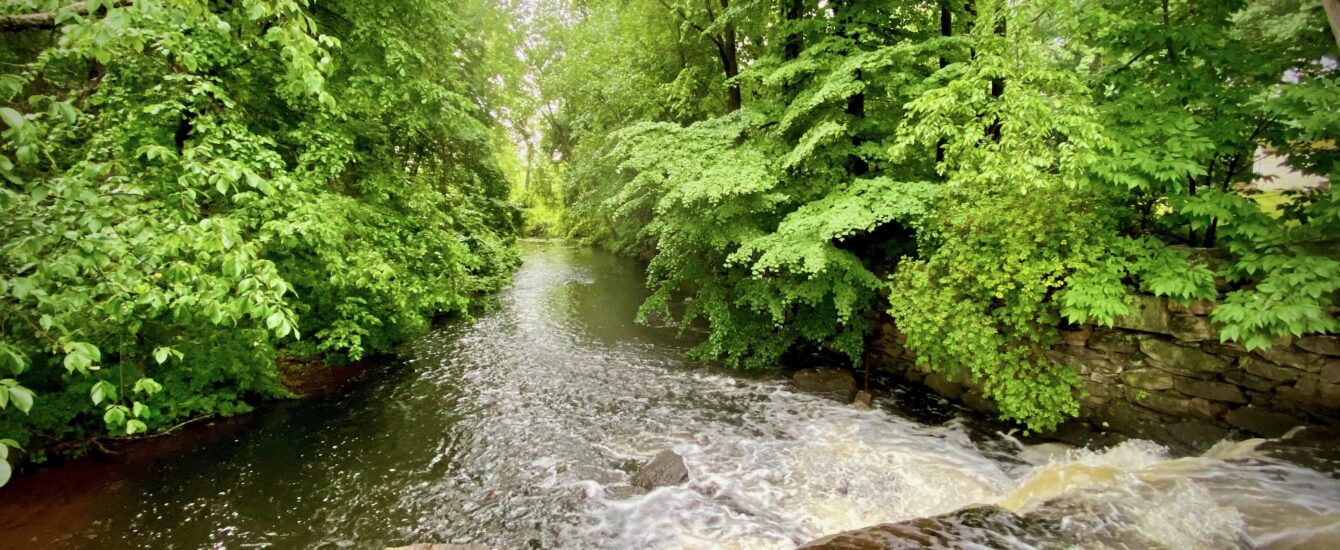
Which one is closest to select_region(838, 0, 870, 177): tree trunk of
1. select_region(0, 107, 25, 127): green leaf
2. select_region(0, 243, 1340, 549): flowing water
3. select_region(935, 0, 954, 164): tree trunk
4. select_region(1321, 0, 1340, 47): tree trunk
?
select_region(935, 0, 954, 164): tree trunk

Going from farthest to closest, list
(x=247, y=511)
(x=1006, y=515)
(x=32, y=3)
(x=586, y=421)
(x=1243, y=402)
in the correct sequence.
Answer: (x=586, y=421)
(x=247, y=511)
(x=1243, y=402)
(x=1006, y=515)
(x=32, y=3)

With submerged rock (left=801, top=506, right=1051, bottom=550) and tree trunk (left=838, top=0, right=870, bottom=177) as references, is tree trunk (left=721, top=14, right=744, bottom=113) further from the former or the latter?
submerged rock (left=801, top=506, right=1051, bottom=550)

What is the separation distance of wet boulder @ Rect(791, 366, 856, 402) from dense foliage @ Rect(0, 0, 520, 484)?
6.92 m

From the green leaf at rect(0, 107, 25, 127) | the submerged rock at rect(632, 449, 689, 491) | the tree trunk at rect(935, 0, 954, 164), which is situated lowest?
the submerged rock at rect(632, 449, 689, 491)

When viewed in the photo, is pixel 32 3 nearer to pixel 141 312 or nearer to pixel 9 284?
pixel 9 284

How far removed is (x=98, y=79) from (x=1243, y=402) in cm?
1424

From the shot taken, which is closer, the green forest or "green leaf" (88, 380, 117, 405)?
A: "green leaf" (88, 380, 117, 405)

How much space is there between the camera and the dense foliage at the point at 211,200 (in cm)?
298

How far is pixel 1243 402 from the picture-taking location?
5.80 m

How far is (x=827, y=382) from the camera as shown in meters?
9.27

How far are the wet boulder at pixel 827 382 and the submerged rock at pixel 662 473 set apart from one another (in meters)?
3.28

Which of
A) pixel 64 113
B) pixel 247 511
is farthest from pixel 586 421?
pixel 64 113

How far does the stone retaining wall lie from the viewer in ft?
17.7

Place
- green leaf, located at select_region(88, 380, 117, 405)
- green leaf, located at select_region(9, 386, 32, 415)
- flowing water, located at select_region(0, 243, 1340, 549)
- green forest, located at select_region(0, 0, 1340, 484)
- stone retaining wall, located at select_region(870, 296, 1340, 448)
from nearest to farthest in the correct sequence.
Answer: green leaf, located at select_region(9, 386, 32, 415) → green leaf, located at select_region(88, 380, 117, 405) → green forest, located at select_region(0, 0, 1340, 484) → flowing water, located at select_region(0, 243, 1340, 549) → stone retaining wall, located at select_region(870, 296, 1340, 448)
